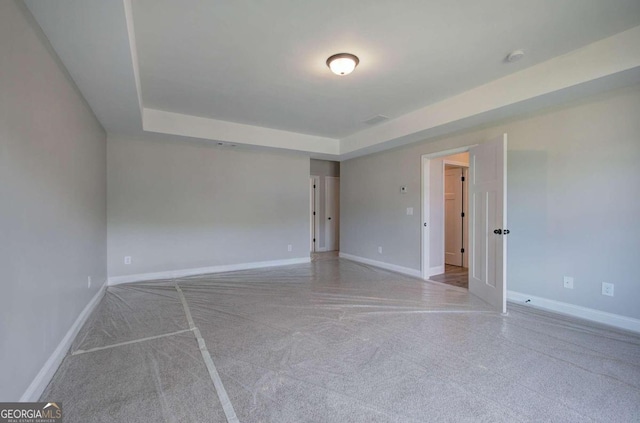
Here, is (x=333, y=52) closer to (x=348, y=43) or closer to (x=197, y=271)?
(x=348, y=43)

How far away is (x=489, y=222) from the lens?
3371 millimetres

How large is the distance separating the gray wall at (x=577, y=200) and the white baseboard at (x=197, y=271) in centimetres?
371

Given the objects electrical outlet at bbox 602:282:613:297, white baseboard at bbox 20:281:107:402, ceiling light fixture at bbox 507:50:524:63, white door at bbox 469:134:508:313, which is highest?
ceiling light fixture at bbox 507:50:524:63

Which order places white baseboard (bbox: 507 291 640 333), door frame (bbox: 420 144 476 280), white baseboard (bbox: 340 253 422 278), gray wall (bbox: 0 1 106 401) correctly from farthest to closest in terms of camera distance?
white baseboard (bbox: 340 253 422 278), door frame (bbox: 420 144 476 280), white baseboard (bbox: 507 291 640 333), gray wall (bbox: 0 1 106 401)

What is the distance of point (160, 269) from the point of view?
4.56m

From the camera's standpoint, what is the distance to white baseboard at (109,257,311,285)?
14.1 ft

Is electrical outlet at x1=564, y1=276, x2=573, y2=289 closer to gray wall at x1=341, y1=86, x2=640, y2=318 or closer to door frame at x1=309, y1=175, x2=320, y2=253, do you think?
gray wall at x1=341, y1=86, x2=640, y2=318

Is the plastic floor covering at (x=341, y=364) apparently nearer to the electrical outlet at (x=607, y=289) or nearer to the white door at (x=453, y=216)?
the electrical outlet at (x=607, y=289)

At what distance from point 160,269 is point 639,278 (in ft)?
19.0

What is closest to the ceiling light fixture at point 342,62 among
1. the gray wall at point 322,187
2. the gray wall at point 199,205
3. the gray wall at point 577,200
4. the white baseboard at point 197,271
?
the gray wall at point 577,200

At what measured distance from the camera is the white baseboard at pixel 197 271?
14.1 ft

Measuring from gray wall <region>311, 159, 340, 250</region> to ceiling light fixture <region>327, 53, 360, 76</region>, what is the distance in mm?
4604

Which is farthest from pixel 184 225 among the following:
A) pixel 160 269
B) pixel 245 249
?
pixel 245 249

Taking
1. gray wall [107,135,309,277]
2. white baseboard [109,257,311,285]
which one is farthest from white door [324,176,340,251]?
white baseboard [109,257,311,285]
